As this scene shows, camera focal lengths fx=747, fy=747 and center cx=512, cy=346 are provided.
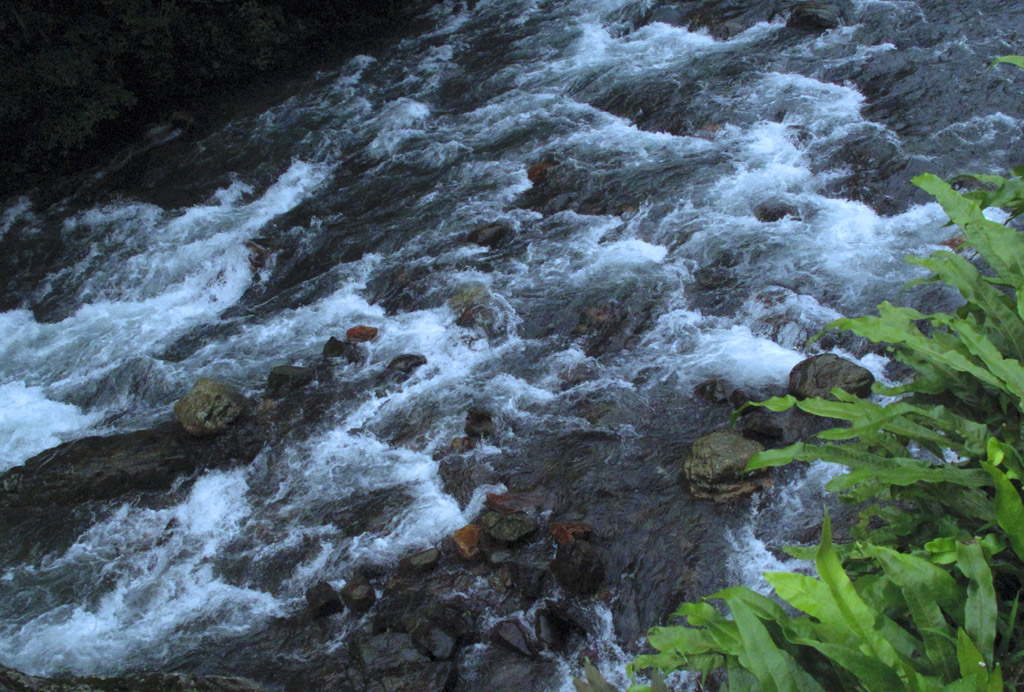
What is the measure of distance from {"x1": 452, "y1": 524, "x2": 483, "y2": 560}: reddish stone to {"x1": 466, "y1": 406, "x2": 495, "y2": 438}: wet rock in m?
1.01

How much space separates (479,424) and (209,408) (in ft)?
8.41

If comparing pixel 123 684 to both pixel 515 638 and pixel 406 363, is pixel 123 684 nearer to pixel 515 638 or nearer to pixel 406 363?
pixel 515 638

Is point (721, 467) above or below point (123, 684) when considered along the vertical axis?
below

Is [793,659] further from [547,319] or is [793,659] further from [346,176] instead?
[346,176]

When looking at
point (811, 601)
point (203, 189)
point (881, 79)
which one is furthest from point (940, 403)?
point (203, 189)

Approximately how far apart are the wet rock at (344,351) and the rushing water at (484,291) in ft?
0.54

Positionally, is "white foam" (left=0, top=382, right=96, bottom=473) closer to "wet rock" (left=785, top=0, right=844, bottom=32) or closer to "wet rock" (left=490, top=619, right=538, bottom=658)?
"wet rock" (left=490, top=619, right=538, bottom=658)

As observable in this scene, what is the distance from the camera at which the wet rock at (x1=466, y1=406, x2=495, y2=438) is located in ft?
20.4

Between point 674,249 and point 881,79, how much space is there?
4.11m

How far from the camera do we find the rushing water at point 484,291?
531cm

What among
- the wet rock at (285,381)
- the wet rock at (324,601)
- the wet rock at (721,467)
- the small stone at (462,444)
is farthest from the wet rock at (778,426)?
the wet rock at (285,381)

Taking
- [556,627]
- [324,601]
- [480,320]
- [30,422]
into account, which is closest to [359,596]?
[324,601]

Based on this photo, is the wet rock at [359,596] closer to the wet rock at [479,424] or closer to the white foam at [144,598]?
the white foam at [144,598]

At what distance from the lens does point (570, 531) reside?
16.9 feet
